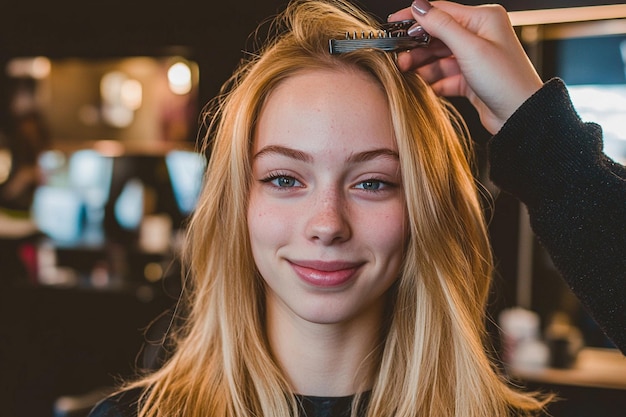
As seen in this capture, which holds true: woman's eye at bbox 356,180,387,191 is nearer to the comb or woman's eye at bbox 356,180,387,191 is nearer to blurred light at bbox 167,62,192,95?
the comb

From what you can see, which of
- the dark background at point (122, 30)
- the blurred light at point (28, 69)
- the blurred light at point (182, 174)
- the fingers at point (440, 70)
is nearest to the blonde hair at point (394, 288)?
the fingers at point (440, 70)

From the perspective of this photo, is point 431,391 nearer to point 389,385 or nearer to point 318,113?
point 389,385

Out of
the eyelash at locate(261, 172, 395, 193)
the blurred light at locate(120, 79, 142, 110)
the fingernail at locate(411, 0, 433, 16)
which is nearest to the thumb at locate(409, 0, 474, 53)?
the fingernail at locate(411, 0, 433, 16)

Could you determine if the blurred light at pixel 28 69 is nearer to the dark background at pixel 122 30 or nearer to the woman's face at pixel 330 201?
the dark background at pixel 122 30

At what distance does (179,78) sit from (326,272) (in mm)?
4001

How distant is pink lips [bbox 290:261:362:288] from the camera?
1.27 meters

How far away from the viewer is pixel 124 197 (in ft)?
15.9

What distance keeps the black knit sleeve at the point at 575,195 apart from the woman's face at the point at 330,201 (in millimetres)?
220

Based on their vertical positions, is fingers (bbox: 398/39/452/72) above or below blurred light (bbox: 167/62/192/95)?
below

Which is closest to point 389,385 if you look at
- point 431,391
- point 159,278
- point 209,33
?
point 431,391

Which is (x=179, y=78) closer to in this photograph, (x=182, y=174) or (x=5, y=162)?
(x=182, y=174)

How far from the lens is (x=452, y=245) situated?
1435 millimetres

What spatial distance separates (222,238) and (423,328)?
42cm

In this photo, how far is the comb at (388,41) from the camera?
1301mm
